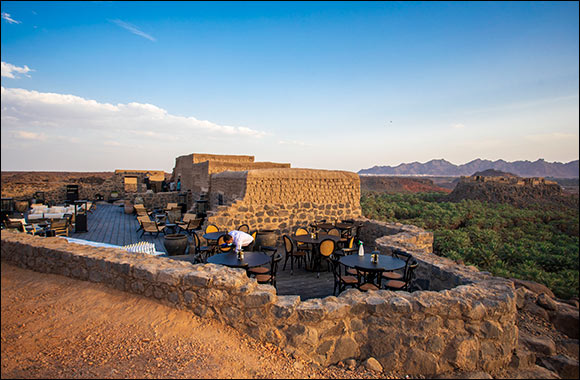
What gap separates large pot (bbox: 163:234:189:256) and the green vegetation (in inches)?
421

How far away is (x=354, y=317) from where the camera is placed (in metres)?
4.16

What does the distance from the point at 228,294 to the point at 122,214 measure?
655 inches

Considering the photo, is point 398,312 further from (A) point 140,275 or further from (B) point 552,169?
(B) point 552,169

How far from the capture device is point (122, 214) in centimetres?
1805

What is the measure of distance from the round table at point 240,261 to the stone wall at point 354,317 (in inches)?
55.0

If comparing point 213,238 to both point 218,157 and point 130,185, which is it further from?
point 130,185

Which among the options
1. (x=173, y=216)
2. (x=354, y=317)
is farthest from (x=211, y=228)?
(x=354, y=317)

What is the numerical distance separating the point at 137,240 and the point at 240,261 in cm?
726

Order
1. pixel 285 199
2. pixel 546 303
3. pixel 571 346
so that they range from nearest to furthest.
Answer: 1. pixel 571 346
2. pixel 546 303
3. pixel 285 199

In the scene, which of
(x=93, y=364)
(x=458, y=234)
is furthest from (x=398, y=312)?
(x=458, y=234)

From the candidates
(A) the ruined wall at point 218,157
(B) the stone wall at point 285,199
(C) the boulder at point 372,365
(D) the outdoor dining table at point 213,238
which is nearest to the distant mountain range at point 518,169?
(A) the ruined wall at point 218,157

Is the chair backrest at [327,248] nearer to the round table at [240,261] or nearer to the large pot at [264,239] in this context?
the round table at [240,261]

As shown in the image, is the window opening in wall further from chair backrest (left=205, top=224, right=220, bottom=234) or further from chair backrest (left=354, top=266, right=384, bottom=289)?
chair backrest (left=354, top=266, right=384, bottom=289)

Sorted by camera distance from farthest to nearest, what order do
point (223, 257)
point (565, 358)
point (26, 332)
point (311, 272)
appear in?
point (311, 272), point (223, 257), point (565, 358), point (26, 332)
